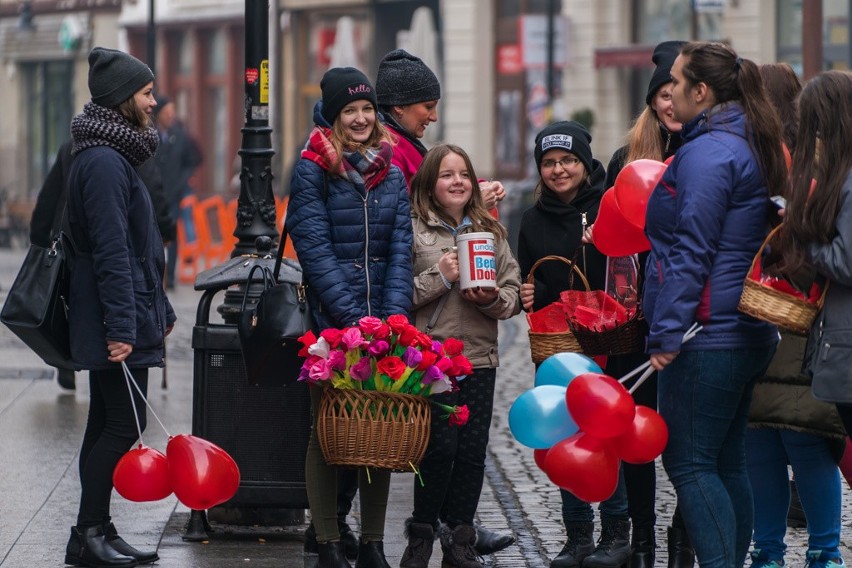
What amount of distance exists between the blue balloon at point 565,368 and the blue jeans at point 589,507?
87 cm

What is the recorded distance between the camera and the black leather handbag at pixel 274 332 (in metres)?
6.29

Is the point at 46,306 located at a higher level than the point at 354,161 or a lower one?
lower

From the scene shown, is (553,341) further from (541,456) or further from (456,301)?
(541,456)

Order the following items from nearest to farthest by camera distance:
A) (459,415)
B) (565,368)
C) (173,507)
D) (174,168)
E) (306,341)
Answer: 1. (565,368)
2. (306,341)
3. (459,415)
4. (173,507)
5. (174,168)

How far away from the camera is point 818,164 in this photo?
5.63 meters

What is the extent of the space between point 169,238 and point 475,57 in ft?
67.8

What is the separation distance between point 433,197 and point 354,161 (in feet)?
1.74

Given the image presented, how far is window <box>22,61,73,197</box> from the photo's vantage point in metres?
40.9

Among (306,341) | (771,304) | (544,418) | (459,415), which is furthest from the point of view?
(459,415)

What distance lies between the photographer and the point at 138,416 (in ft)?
21.7

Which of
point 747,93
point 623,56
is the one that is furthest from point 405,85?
point 623,56

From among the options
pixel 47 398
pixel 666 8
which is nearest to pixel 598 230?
pixel 47 398

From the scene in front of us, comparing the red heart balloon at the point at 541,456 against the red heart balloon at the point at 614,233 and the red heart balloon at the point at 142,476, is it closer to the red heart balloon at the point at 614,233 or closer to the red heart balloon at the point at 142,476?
the red heart balloon at the point at 614,233

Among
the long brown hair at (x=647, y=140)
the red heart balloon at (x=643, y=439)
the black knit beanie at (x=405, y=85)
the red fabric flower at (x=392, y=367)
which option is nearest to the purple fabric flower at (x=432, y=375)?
the red fabric flower at (x=392, y=367)
